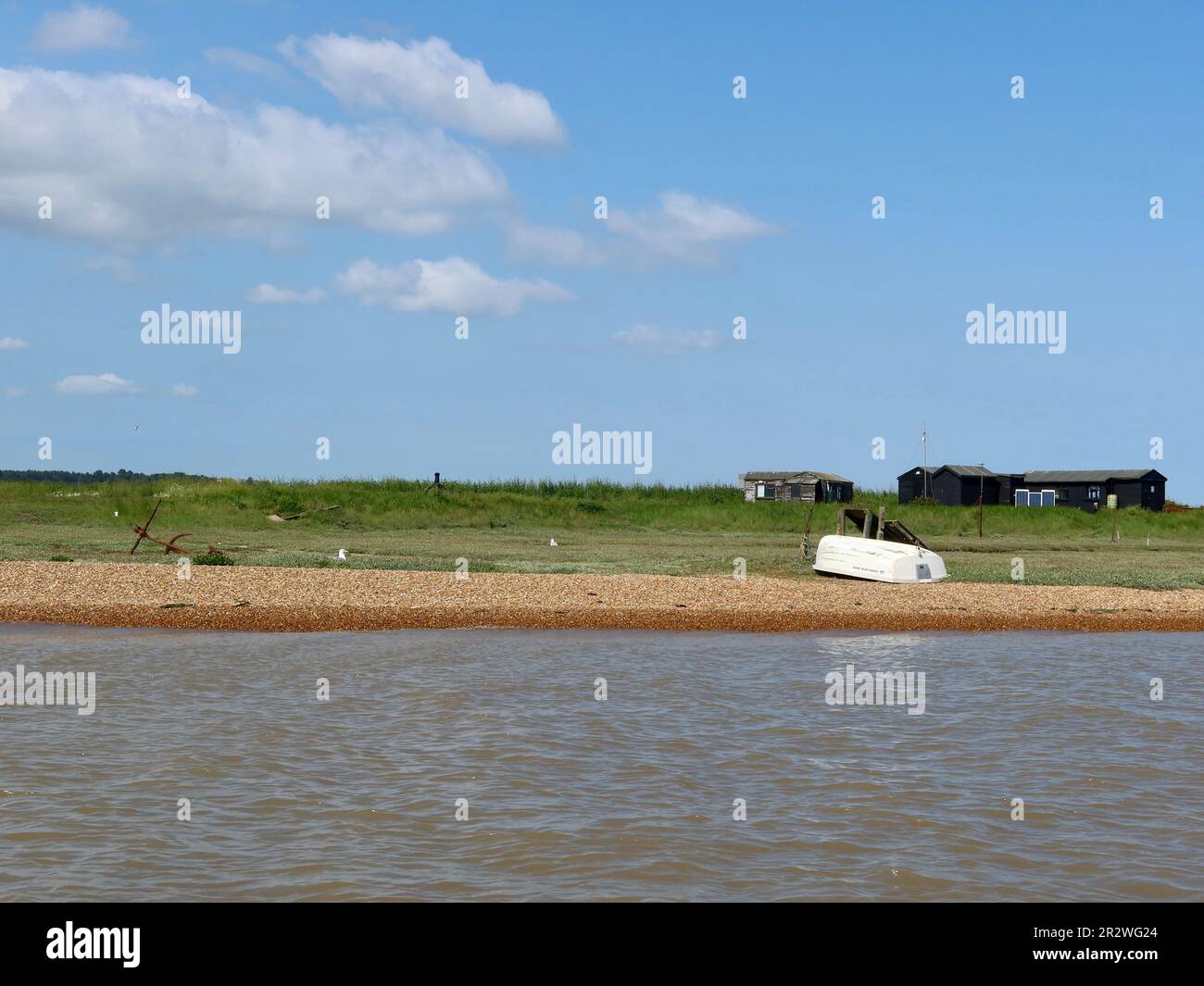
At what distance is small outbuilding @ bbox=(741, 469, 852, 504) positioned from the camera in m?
88.6

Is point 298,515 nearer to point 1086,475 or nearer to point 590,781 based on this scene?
point 590,781

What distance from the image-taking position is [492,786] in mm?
9734

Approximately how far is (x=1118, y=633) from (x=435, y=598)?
13.2m

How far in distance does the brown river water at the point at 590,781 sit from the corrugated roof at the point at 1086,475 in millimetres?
74526

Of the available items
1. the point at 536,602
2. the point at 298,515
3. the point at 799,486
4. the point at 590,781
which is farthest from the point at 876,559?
the point at 799,486

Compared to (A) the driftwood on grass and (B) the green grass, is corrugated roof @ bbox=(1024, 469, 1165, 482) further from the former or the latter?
(A) the driftwood on grass

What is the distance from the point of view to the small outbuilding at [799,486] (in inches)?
3489

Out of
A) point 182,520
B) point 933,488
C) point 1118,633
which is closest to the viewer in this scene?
point 1118,633

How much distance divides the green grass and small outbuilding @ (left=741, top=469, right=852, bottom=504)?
13.6 metres

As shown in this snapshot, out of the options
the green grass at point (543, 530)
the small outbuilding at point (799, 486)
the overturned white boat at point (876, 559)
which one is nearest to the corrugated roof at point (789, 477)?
the small outbuilding at point (799, 486)

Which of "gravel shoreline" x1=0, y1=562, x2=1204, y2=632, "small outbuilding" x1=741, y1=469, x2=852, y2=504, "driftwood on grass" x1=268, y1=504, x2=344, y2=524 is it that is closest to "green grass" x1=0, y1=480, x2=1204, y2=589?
"driftwood on grass" x1=268, y1=504, x2=344, y2=524
